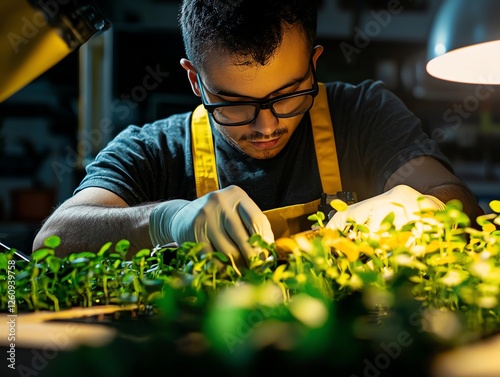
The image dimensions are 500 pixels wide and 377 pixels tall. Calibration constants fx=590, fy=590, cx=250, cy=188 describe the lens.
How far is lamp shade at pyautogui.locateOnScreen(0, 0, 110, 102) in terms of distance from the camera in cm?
89

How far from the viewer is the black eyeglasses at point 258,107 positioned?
1462 millimetres

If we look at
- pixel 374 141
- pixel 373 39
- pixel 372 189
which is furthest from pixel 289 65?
pixel 373 39

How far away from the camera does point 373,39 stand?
370 cm

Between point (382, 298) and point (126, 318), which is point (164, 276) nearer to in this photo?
point (126, 318)

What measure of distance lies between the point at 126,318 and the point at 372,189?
1300 millimetres

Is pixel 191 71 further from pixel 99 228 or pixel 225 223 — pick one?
A: pixel 225 223
